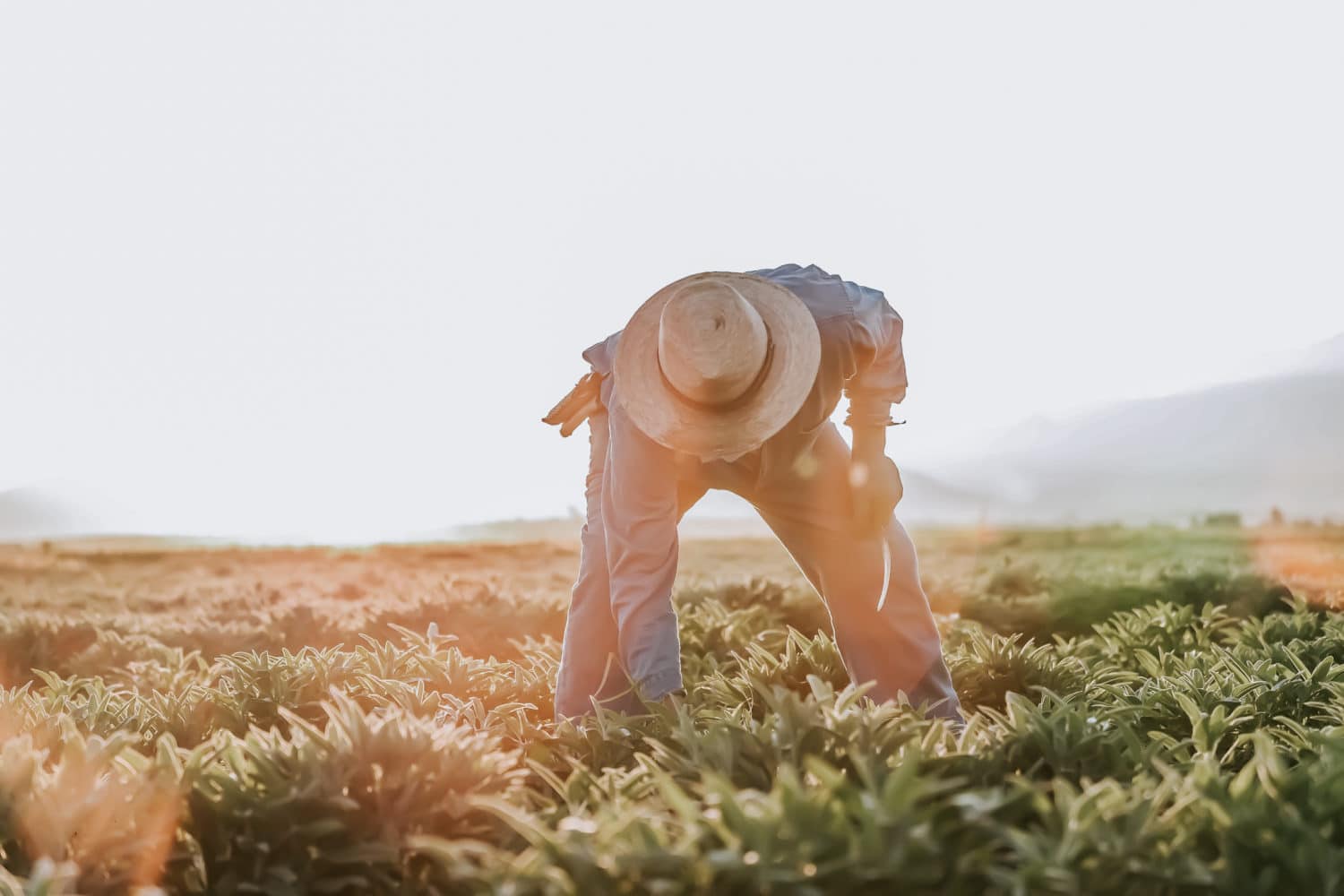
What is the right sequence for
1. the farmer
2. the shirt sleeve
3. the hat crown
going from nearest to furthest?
the hat crown → the farmer → the shirt sleeve

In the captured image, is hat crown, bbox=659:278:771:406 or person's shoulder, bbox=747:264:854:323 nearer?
hat crown, bbox=659:278:771:406

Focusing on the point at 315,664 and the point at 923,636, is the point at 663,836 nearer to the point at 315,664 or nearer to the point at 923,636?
the point at 923,636

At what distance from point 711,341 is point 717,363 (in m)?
0.06

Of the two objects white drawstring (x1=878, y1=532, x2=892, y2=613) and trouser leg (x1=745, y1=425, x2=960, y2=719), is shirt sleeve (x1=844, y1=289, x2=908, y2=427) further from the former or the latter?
white drawstring (x1=878, y1=532, x2=892, y2=613)

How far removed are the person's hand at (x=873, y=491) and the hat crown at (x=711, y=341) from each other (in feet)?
2.98

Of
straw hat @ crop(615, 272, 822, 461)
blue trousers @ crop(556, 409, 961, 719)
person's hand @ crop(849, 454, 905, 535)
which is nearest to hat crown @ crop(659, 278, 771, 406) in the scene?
straw hat @ crop(615, 272, 822, 461)

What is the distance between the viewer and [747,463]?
3809 millimetres

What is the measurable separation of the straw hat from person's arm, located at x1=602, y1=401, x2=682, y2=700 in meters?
0.15

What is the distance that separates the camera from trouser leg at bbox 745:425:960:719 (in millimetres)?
3912

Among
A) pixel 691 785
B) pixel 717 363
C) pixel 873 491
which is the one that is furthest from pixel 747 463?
pixel 691 785

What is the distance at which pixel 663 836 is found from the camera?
1707 millimetres

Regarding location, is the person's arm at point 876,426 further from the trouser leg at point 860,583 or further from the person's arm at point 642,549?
the person's arm at point 642,549

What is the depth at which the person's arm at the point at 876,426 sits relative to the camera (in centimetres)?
387

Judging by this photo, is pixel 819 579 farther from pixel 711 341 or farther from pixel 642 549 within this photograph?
pixel 711 341
